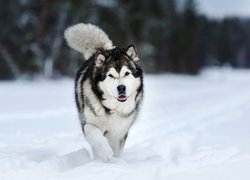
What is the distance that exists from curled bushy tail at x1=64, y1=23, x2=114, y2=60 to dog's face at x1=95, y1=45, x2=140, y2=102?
75cm

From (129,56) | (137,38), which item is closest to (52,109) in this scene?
(129,56)

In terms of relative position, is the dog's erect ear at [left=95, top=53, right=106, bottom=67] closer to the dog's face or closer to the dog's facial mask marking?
the dog's face

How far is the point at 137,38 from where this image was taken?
34.2 m

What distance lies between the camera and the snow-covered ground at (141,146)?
421 centimetres

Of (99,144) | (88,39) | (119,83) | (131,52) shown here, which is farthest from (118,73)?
(88,39)

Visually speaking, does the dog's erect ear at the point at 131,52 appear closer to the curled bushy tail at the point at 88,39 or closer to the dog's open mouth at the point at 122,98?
the dog's open mouth at the point at 122,98

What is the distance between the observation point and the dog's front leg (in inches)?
183

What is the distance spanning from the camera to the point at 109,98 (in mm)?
4789

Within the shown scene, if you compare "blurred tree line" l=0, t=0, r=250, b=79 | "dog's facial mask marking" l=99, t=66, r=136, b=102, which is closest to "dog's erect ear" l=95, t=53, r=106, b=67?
"dog's facial mask marking" l=99, t=66, r=136, b=102

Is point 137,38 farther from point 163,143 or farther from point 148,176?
point 148,176

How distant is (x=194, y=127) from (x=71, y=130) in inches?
79.8

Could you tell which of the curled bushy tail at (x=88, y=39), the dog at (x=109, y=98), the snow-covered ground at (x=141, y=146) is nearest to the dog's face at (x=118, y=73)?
the dog at (x=109, y=98)

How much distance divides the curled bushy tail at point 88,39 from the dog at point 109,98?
1.92ft

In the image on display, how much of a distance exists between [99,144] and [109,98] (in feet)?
1.45
